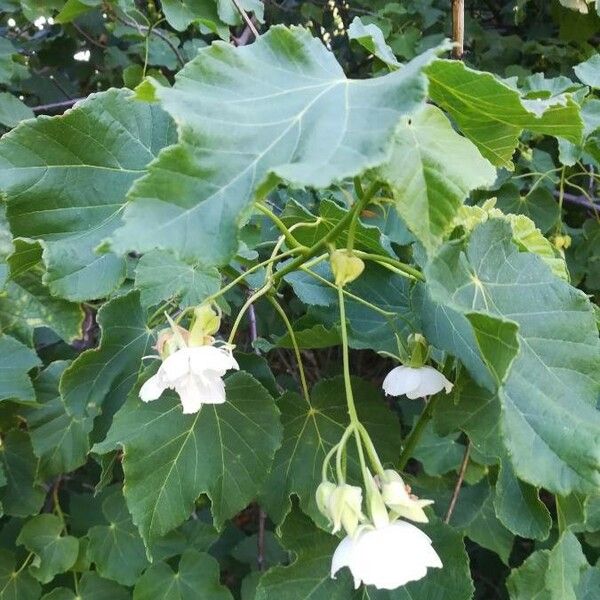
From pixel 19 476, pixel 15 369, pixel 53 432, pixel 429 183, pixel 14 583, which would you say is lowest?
pixel 14 583

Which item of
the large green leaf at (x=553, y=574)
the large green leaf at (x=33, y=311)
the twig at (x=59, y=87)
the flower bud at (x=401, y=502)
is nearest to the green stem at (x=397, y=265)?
the flower bud at (x=401, y=502)

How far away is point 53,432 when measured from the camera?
1.16 meters

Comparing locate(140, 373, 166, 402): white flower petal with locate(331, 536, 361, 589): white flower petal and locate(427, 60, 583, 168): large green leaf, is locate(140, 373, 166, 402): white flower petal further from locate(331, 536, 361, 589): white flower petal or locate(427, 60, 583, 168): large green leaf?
locate(427, 60, 583, 168): large green leaf

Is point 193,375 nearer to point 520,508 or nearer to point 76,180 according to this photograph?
point 76,180

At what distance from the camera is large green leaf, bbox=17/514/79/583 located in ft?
4.01

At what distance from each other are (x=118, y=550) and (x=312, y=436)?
655 mm

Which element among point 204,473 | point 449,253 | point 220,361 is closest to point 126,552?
point 204,473

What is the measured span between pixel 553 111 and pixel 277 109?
0.23 metres

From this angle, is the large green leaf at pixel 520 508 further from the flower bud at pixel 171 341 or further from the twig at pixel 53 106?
the twig at pixel 53 106

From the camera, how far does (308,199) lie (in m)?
1.30

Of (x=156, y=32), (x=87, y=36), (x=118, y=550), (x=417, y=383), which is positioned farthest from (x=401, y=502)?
(x=87, y=36)

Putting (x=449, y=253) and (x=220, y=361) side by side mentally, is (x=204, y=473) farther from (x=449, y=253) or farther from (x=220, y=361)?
(x=449, y=253)

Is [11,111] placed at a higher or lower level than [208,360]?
lower

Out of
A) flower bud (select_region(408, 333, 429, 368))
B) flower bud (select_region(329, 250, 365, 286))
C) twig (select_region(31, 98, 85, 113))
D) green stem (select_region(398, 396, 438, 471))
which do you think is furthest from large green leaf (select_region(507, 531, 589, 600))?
twig (select_region(31, 98, 85, 113))
